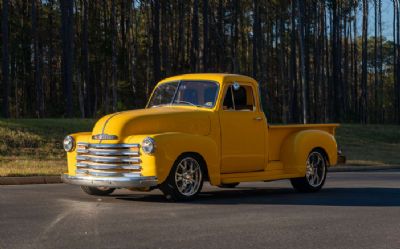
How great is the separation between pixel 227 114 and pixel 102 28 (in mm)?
49462

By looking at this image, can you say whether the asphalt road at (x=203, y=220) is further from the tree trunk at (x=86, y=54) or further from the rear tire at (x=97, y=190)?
the tree trunk at (x=86, y=54)

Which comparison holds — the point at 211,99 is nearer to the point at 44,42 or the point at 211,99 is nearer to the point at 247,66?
the point at 44,42

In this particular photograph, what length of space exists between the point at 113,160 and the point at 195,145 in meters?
1.39

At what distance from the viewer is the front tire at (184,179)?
11.4 metres

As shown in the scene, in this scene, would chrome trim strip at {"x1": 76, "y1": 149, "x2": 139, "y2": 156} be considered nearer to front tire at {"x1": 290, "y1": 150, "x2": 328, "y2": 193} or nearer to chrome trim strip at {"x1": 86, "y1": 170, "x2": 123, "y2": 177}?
chrome trim strip at {"x1": 86, "y1": 170, "x2": 123, "y2": 177}

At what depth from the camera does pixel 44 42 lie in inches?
2441

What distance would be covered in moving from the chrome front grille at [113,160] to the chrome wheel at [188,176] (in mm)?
761

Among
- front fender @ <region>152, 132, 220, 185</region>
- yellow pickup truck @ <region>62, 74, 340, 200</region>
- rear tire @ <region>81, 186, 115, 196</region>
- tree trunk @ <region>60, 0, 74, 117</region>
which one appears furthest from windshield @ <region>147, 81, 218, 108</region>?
tree trunk @ <region>60, 0, 74, 117</region>

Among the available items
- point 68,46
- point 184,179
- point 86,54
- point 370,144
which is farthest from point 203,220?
point 86,54

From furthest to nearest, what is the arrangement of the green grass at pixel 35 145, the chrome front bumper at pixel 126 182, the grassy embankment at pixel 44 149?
the grassy embankment at pixel 44 149, the green grass at pixel 35 145, the chrome front bumper at pixel 126 182

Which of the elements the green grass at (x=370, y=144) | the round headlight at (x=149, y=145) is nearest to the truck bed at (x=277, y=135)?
the round headlight at (x=149, y=145)

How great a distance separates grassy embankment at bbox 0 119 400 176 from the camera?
62.4 feet

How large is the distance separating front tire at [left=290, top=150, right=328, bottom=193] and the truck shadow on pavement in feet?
0.64

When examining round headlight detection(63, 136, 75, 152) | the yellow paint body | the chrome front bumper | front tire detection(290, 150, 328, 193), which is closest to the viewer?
the chrome front bumper
